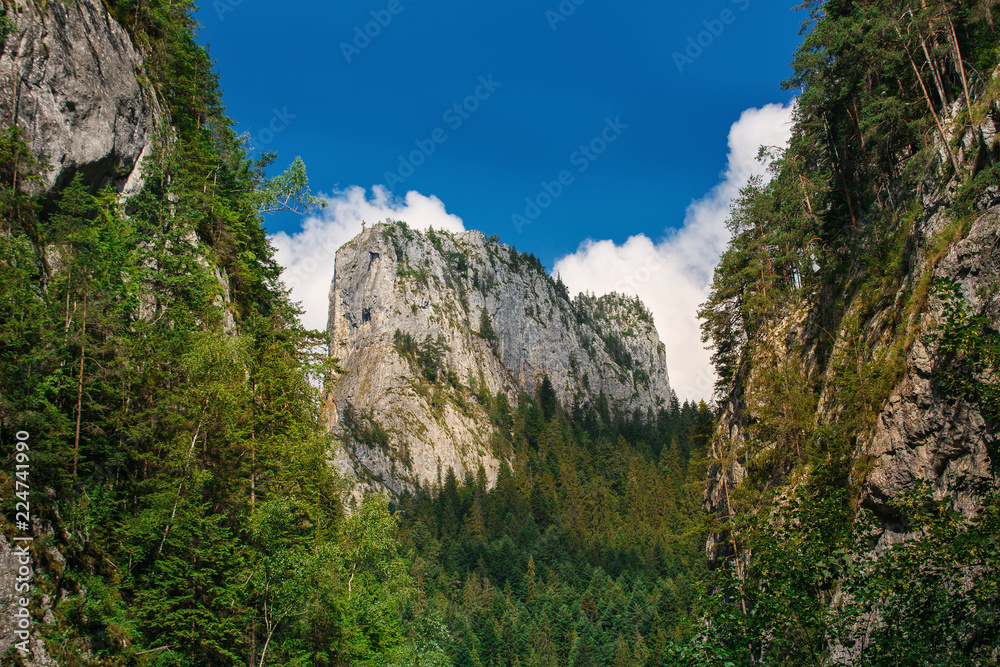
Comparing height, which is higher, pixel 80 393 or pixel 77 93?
pixel 77 93

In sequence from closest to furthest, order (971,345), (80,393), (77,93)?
1. (971,345)
2. (80,393)
3. (77,93)

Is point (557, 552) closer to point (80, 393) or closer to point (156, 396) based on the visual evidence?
point (156, 396)

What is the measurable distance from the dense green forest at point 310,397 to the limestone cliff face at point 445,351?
78.3m

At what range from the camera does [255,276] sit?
80.1 ft

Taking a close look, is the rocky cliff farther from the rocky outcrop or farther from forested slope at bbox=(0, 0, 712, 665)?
the rocky outcrop

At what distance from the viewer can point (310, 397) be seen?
1991cm

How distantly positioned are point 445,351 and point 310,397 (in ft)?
384

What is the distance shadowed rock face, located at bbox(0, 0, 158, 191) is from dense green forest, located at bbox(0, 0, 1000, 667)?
958mm

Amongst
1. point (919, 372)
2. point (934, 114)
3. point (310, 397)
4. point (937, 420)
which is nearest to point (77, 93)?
point (310, 397)

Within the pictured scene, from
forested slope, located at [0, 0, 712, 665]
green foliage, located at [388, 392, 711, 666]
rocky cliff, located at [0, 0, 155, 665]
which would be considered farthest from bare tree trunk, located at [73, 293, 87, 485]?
green foliage, located at [388, 392, 711, 666]

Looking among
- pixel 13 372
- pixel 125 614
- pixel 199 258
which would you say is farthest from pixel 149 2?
pixel 125 614

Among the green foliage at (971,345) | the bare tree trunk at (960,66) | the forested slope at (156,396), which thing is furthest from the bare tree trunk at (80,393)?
the bare tree trunk at (960,66)

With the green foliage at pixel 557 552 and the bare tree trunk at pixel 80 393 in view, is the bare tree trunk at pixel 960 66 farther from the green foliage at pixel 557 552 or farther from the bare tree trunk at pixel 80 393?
the bare tree trunk at pixel 80 393

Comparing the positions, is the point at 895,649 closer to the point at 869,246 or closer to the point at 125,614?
the point at 125,614
